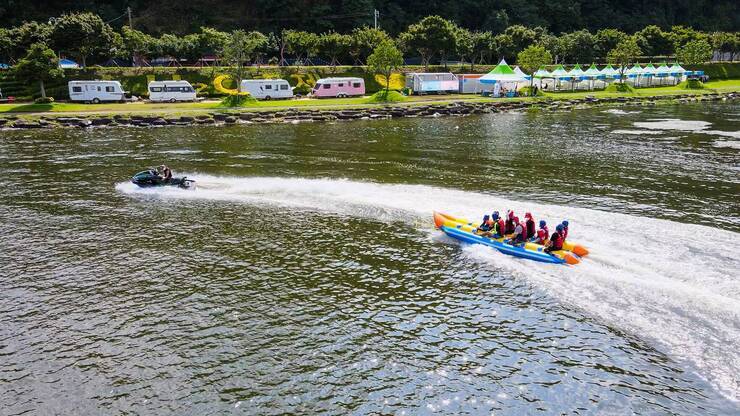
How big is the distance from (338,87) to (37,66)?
154 feet

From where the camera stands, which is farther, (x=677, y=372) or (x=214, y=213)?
(x=214, y=213)

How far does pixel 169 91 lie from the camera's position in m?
89.8

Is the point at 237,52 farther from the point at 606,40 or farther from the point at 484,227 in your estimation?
the point at 606,40

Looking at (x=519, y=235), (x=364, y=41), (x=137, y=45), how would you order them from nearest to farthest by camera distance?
(x=519, y=235) → (x=137, y=45) → (x=364, y=41)

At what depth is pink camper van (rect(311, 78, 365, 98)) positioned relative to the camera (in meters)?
99.4

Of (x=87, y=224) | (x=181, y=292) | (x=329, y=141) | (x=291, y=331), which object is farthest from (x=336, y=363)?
(x=329, y=141)

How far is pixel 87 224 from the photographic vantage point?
107 ft

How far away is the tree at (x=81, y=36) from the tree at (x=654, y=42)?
134 metres

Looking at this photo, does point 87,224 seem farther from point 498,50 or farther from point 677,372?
point 498,50

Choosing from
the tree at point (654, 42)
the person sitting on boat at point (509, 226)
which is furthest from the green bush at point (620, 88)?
the person sitting on boat at point (509, 226)

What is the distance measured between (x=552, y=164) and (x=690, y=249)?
21905mm

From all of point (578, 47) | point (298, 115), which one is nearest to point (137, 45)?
point (298, 115)

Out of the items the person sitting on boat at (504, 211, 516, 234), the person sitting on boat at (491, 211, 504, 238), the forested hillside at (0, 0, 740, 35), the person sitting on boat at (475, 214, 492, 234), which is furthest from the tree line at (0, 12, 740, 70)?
the person sitting on boat at (504, 211, 516, 234)

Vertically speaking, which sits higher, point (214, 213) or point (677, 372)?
point (214, 213)
